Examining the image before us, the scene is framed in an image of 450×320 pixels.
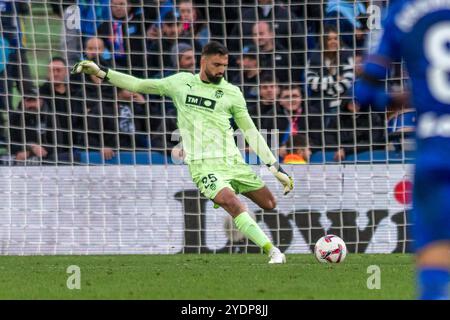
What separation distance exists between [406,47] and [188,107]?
616cm

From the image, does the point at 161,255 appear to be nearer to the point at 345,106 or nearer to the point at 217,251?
the point at 217,251

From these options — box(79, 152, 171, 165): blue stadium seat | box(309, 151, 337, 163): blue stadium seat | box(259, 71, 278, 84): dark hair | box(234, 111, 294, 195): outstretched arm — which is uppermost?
box(259, 71, 278, 84): dark hair

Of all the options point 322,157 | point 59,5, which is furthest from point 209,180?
point 59,5

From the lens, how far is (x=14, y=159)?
1538cm

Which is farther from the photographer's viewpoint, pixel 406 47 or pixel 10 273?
pixel 10 273

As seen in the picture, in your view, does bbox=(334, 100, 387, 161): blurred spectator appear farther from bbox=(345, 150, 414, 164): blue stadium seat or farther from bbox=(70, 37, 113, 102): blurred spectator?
bbox=(70, 37, 113, 102): blurred spectator

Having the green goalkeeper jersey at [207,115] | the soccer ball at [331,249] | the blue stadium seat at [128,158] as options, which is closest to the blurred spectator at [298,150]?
the blue stadium seat at [128,158]

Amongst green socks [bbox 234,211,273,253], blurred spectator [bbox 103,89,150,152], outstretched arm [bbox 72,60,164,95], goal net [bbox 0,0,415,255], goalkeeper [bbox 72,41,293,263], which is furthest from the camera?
blurred spectator [bbox 103,89,150,152]

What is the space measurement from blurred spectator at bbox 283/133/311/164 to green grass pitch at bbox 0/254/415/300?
211cm

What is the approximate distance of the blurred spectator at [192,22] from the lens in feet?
51.2

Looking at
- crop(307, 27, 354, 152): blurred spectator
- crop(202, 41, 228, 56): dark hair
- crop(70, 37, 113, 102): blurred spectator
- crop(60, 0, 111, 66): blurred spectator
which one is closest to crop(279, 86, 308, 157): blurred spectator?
crop(307, 27, 354, 152): blurred spectator

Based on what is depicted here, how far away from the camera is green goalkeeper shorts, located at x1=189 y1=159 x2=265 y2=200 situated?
38.9 ft

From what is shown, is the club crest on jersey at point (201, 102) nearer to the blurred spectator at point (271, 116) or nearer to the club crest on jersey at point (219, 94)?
the club crest on jersey at point (219, 94)
